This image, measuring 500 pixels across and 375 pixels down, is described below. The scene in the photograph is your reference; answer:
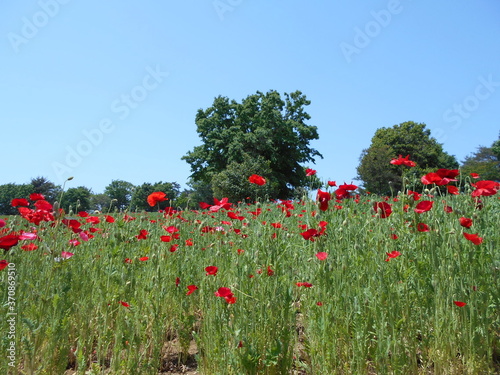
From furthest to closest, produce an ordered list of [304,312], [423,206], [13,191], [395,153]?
[13,191]
[395,153]
[304,312]
[423,206]

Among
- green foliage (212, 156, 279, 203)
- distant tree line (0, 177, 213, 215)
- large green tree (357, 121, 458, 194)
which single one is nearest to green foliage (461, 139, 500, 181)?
large green tree (357, 121, 458, 194)

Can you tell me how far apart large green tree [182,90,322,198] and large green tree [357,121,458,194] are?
699 cm

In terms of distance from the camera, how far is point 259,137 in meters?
26.5

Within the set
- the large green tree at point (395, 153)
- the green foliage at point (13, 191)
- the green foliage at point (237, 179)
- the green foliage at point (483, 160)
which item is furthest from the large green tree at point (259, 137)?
the green foliage at point (13, 191)

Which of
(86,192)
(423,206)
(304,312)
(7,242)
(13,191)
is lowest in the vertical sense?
(304,312)

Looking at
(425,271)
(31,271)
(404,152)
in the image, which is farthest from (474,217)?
(404,152)

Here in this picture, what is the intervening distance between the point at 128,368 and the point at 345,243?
1.63m

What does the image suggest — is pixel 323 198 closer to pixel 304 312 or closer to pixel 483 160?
pixel 304 312

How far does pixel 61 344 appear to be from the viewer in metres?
2.05

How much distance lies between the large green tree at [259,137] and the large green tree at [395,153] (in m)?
6.99

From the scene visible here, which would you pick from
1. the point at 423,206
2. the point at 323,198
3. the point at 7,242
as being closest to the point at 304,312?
the point at 323,198

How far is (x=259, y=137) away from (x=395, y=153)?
19709mm

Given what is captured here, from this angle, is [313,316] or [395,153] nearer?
[313,316]

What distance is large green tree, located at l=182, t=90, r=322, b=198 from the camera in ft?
87.4
